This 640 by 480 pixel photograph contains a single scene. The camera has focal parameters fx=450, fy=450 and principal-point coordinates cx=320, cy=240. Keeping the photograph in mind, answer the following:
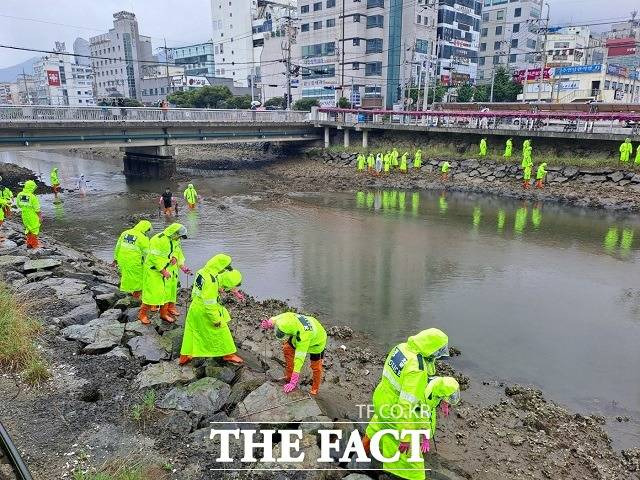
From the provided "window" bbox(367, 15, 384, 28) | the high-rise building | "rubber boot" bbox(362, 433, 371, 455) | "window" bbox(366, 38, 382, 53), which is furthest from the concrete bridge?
"window" bbox(367, 15, 384, 28)

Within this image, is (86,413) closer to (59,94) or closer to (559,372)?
(559,372)

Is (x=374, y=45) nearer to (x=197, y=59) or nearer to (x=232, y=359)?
(x=197, y=59)

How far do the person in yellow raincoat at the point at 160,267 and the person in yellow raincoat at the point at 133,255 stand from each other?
0.66 meters

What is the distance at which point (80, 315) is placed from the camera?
26.0 ft

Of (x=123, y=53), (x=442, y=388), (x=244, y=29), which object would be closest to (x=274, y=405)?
(x=442, y=388)

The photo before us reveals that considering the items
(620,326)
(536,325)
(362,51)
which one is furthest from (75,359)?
(362,51)

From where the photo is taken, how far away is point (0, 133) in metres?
22.6

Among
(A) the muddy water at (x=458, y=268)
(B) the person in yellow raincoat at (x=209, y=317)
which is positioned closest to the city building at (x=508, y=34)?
(A) the muddy water at (x=458, y=268)

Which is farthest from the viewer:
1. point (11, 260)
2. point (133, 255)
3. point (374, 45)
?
point (374, 45)

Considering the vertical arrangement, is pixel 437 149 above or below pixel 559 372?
above

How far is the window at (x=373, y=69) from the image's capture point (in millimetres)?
58625

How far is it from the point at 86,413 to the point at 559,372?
291 inches

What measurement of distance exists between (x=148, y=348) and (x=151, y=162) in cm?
2668

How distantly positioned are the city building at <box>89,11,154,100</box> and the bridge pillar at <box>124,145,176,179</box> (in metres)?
63.6
